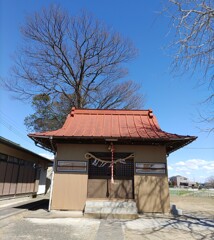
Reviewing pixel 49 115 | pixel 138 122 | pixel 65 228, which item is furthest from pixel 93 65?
pixel 65 228

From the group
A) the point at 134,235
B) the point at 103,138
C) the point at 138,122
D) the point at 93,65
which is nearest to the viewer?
the point at 134,235

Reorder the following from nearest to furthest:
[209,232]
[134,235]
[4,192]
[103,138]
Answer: [134,235] → [209,232] → [103,138] → [4,192]

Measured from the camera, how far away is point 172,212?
973 centimetres

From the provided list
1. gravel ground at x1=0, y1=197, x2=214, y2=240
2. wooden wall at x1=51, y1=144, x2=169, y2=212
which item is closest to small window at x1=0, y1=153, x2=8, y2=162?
wooden wall at x1=51, y1=144, x2=169, y2=212

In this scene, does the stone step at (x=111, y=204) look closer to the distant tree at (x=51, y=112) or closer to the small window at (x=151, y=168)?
the small window at (x=151, y=168)

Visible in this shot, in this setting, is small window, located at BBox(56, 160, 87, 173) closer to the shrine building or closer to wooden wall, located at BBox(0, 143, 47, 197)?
the shrine building

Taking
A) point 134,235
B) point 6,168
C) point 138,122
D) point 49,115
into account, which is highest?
point 49,115

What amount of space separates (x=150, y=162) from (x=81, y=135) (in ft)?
10.7

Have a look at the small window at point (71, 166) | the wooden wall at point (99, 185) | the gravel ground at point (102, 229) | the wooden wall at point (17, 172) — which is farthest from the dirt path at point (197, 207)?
the wooden wall at point (17, 172)

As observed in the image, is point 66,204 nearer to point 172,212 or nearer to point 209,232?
point 172,212

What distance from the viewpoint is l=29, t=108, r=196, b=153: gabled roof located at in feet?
31.2

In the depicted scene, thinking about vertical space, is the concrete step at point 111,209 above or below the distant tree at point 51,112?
below

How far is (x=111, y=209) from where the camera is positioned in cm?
879

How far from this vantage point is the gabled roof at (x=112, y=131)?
9.50m
